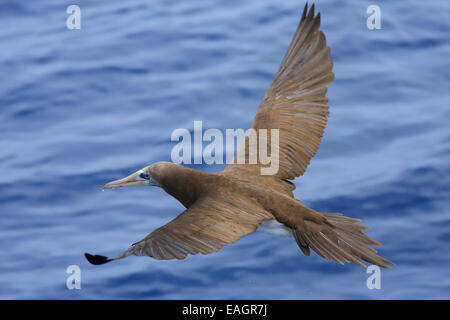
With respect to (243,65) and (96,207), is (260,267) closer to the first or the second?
(96,207)

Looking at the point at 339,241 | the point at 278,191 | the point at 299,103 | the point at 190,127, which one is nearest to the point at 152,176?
the point at 278,191

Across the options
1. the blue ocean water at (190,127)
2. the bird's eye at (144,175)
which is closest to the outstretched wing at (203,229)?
the bird's eye at (144,175)

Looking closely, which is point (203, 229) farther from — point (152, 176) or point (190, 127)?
point (190, 127)

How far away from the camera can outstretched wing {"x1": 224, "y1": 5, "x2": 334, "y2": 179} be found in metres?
8.35

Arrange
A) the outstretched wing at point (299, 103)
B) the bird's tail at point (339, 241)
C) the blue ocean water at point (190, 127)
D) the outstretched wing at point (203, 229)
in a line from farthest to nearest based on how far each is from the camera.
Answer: the blue ocean water at point (190, 127)
the outstretched wing at point (299, 103)
the bird's tail at point (339, 241)
the outstretched wing at point (203, 229)

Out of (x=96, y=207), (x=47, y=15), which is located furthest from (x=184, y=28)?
(x=96, y=207)

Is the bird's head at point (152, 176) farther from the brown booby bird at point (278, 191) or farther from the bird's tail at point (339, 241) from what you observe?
the bird's tail at point (339, 241)

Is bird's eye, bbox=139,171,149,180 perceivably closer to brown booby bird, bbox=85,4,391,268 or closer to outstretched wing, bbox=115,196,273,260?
brown booby bird, bbox=85,4,391,268

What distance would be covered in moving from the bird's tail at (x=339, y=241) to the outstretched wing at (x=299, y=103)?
88 cm

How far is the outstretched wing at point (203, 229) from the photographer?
6.75m

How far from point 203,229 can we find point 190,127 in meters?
4.61

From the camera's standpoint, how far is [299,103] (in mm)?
8664

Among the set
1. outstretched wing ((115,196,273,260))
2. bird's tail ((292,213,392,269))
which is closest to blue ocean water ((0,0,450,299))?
bird's tail ((292,213,392,269))

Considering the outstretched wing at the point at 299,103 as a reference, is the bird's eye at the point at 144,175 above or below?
below
